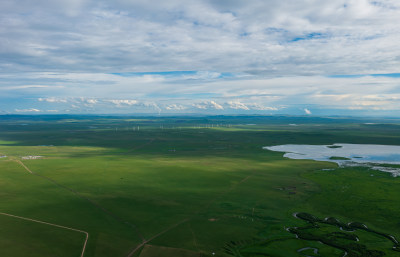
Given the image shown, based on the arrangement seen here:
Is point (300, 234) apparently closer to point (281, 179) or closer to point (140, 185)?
point (281, 179)

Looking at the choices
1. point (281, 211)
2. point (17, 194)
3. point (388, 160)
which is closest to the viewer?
point (281, 211)

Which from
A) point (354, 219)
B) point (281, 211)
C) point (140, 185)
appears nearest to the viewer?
point (354, 219)

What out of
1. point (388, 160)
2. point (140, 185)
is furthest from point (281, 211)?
point (388, 160)

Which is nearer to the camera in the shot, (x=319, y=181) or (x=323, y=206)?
(x=323, y=206)

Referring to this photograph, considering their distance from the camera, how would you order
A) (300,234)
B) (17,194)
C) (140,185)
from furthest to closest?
(140,185), (17,194), (300,234)

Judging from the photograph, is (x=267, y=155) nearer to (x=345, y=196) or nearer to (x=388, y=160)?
(x=388, y=160)

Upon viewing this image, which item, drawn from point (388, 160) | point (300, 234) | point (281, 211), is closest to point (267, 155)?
point (388, 160)

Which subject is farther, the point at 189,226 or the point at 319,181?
the point at 319,181

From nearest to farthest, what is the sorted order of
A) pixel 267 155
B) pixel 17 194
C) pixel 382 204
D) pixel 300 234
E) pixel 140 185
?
pixel 300 234 → pixel 382 204 → pixel 17 194 → pixel 140 185 → pixel 267 155

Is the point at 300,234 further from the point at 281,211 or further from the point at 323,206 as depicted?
the point at 323,206
